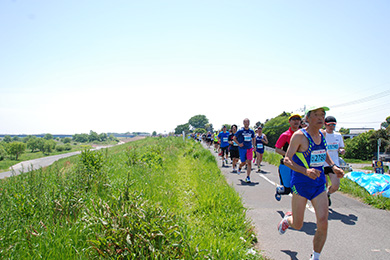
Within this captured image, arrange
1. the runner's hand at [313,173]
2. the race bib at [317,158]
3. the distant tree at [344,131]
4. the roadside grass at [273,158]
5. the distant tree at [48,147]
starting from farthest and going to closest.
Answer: the distant tree at [48,147] < the distant tree at [344,131] < the roadside grass at [273,158] < the race bib at [317,158] < the runner's hand at [313,173]

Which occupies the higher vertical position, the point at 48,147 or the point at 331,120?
the point at 331,120

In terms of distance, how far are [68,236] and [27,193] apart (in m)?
1.48

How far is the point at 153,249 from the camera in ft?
8.27

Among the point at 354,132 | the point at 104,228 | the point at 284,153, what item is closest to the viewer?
the point at 104,228

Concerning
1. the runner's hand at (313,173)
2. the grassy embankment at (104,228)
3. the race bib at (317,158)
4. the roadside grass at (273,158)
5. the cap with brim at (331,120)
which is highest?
the cap with brim at (331,120)

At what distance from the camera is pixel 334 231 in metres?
4.40

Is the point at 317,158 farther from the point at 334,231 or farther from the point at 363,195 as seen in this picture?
the point at 363,195

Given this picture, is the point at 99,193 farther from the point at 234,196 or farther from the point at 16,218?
the point at 234,196

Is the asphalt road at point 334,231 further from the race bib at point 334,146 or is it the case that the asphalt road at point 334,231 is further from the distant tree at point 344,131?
the distant tree at point 344,131

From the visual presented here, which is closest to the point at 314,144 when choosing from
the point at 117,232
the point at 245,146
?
the point at 117,232

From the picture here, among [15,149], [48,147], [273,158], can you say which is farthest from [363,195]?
[48,147]

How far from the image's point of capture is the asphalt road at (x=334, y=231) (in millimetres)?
3602

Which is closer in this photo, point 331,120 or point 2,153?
point 331,120

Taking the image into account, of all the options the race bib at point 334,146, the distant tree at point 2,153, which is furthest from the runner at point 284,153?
the distant tree at point 2,153
